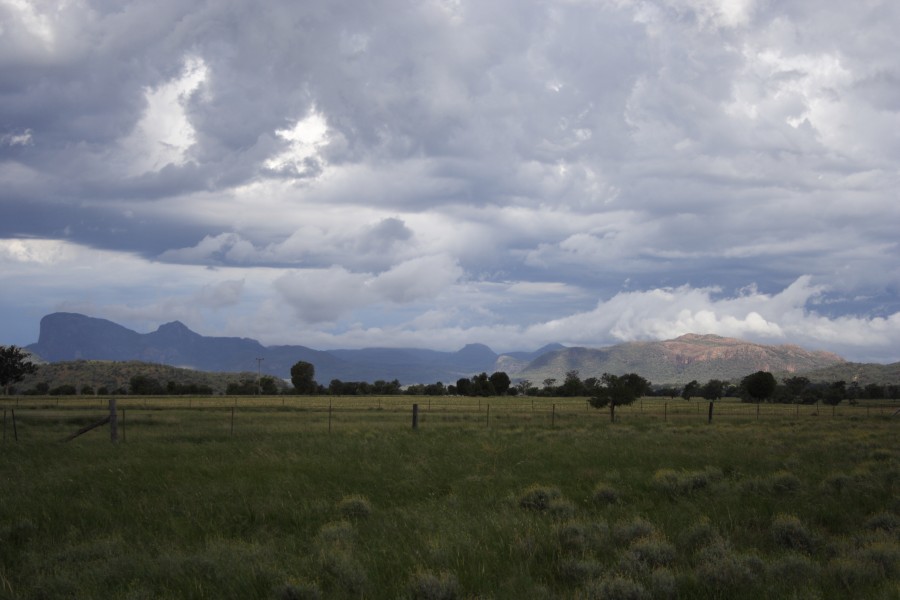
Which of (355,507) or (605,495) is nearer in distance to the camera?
(355,507)

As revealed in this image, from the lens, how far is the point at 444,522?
1185cm

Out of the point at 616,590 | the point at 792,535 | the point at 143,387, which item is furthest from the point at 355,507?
the point at 143,387

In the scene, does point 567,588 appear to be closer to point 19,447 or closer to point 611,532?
point 611,532

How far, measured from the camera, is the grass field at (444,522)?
870cm

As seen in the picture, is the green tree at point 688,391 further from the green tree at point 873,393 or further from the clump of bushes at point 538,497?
the clump of bushes at point 538,497

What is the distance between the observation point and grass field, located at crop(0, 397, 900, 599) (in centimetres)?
870

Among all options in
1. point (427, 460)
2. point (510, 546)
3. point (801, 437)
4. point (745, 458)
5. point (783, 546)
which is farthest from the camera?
point (801, 437)

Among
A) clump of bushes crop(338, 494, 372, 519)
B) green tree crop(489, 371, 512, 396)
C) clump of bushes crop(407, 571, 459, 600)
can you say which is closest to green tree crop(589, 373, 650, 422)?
clump of bushes crop(338, 494, 372, 519)

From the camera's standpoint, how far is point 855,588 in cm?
823

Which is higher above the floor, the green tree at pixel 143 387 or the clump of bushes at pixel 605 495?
the clump of bushes at pixel 605 495

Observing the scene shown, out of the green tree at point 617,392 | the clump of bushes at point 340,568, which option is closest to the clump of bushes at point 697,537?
the clump of bushes at point 340,568

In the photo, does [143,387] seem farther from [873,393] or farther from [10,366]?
[873,393]

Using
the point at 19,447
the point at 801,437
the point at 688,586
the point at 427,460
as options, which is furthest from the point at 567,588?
the point at 801,437

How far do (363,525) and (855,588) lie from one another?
7606 mm
